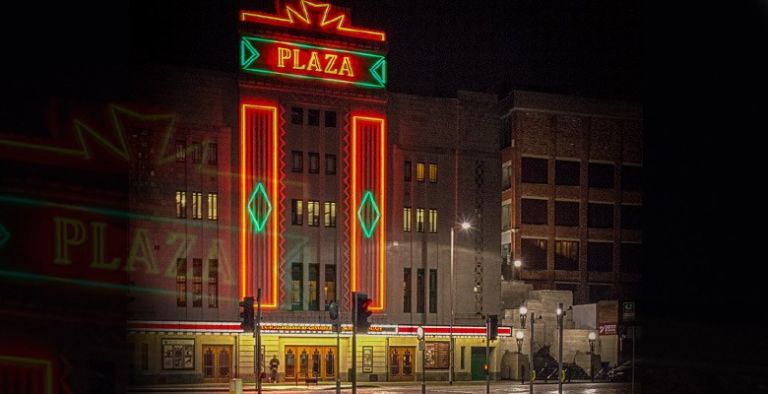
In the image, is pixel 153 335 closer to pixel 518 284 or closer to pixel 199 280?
pixel 199 280

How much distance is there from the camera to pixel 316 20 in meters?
46.9

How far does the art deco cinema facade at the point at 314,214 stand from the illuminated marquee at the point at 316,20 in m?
0.09

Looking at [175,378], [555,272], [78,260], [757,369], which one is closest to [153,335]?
[175,378]

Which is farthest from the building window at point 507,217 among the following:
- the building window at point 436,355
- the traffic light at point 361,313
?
the traffic light at point 361,313

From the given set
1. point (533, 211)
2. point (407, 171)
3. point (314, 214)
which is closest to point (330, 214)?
point (314, 214)

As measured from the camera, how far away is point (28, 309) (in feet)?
28.0

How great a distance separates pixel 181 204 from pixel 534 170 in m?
26.8

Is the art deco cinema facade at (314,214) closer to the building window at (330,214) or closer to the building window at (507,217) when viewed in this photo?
the building window at (330,214)

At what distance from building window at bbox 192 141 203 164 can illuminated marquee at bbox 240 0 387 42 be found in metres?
7.82

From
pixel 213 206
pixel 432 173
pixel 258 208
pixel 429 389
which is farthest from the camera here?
pixel 432 173

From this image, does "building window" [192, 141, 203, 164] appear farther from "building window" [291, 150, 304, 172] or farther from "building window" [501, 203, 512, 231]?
"building window" [501, 203, 512, 231]

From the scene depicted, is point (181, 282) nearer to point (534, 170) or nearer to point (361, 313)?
point (361, 313)

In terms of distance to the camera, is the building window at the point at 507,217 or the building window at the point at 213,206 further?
the building window at the point at 507,217

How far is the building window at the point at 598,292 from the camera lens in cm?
6034
